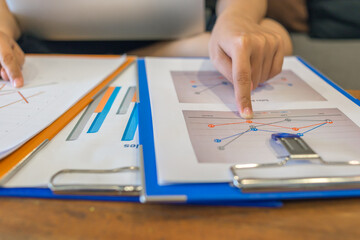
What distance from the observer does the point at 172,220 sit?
263mm

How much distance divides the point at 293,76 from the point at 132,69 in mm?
307

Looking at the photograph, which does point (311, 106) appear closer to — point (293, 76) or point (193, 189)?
Answer: point (293, 76)

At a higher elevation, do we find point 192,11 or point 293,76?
point 192,11

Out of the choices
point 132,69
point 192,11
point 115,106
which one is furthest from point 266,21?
point 115,106

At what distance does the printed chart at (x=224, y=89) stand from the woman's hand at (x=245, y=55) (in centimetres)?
2

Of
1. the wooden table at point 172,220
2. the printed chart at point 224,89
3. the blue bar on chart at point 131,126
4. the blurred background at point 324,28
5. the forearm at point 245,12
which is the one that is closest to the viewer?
the wooden table at point 172,220

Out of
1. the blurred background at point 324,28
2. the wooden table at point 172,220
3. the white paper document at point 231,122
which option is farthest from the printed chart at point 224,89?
Result: the blurred background at point 324,28

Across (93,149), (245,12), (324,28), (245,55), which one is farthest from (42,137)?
(324,28)

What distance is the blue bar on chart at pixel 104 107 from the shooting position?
385 mm

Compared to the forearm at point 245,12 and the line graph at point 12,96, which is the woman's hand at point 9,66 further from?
the forearm at point 245,12

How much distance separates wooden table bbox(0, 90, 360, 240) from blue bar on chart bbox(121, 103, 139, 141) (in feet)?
0.33

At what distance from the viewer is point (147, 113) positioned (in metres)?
0.39

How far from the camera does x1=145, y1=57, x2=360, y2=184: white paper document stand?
0.98 feet

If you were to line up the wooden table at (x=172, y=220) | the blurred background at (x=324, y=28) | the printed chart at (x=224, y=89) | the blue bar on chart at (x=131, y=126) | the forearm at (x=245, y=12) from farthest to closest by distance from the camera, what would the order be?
the blurred background at (x=324, y=28) < the forearm at (x=245, y=12) < the printed chart at (x=224, y=89) < the blue bar on chart at (x=131, y=126) < the wooden table at (x=172, y=220)
